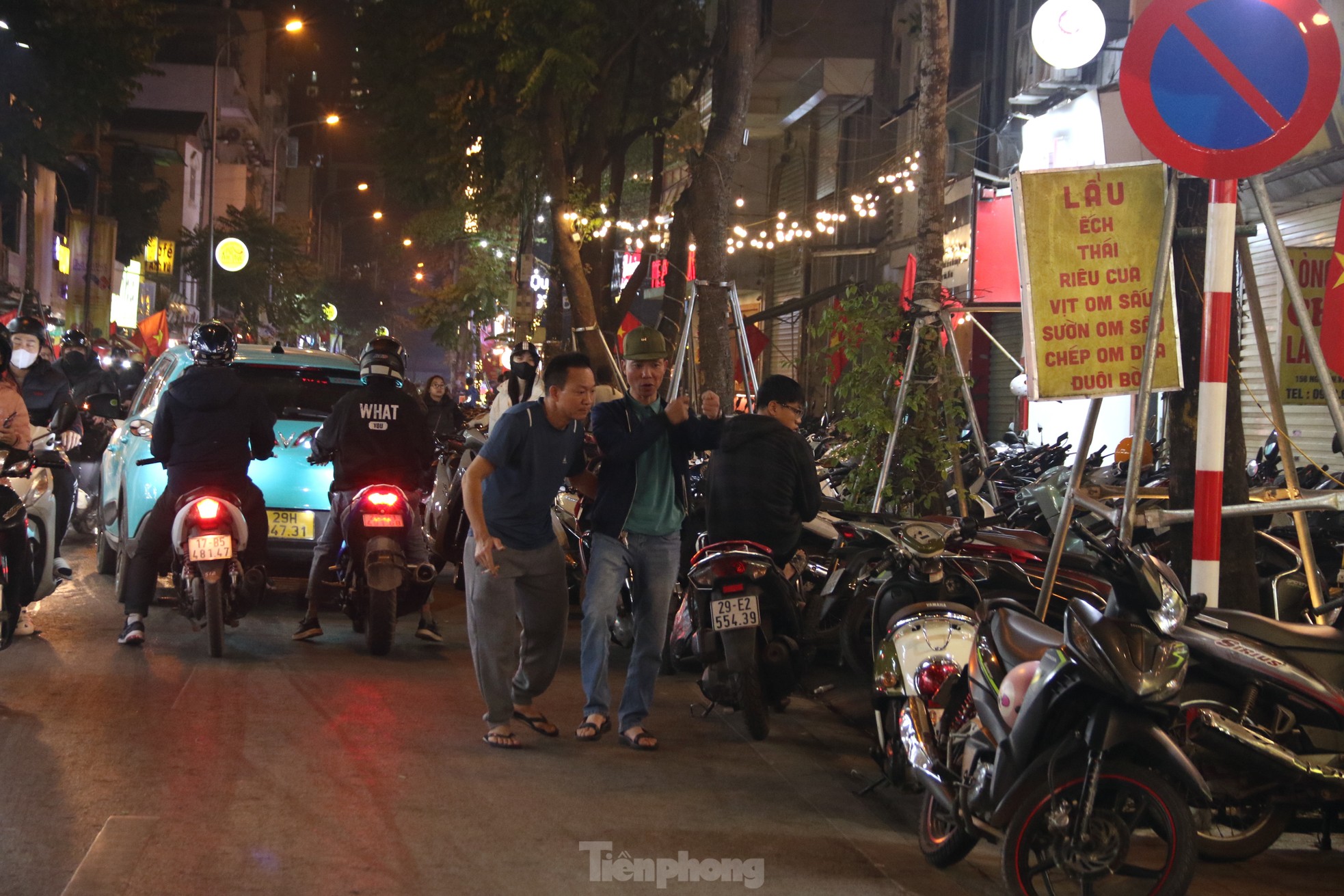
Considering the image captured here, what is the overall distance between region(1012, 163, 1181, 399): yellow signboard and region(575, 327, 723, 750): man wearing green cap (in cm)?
174

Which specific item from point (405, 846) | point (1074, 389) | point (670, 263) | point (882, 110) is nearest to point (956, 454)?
point (1074, 389)

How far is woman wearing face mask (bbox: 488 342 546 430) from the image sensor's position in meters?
13.2

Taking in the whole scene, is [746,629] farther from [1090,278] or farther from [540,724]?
[1090,278]

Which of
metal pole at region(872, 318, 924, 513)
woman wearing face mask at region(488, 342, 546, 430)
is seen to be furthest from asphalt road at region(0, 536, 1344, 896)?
woman wearing face mask at region(488, 342, 546, 430)

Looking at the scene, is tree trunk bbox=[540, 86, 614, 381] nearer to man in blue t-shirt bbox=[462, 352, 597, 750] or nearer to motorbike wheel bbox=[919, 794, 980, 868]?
man in blue t-shirt bbox=[462, 352, 597, 750]

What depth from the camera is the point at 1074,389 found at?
20.4 feet

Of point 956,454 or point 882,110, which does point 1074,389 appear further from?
point 882,110

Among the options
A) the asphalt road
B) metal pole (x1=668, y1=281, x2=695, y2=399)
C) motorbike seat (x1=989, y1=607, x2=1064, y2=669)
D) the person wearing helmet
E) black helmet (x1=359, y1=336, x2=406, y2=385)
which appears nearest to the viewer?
the asphalt road

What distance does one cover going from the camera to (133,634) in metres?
8.56

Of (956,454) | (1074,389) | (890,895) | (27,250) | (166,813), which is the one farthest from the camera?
(27,250)

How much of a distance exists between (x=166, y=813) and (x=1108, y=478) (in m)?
9.15

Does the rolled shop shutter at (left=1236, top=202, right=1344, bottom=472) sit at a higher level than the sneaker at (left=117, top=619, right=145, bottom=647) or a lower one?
higher

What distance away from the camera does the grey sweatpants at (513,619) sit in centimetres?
659

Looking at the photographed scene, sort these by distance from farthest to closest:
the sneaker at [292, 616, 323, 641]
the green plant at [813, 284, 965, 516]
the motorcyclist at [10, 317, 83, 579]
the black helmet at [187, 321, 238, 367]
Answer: the green plant at [813, 284, 965, 516], the motorcyclist at [10, 317, 83, 579], the sneaker at [292, 616, 323, 641], the black helmet at [187, 321, 238, 367]
